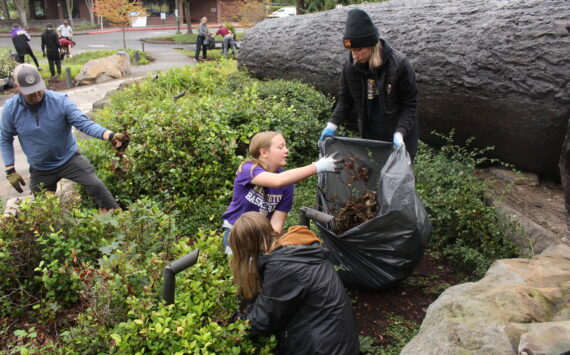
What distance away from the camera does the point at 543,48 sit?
403 cm

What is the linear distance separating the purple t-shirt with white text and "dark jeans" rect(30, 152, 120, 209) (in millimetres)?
1770

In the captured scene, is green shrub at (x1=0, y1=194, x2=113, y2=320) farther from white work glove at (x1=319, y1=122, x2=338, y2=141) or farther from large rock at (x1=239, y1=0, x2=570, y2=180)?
large rock at (x1=239, y1=0, x2=570, y2=180)

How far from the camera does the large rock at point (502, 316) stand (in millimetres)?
1836

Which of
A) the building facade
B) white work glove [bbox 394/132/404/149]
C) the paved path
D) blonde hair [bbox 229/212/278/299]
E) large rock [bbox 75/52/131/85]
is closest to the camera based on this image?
blonde hair [bbox 229/212/278/299]

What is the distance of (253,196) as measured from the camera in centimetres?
309

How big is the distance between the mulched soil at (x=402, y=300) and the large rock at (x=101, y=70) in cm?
1259

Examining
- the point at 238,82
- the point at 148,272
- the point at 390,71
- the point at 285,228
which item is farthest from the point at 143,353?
the point at 238,82

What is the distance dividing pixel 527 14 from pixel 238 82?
4.67 metres

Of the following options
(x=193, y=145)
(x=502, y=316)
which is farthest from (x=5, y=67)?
(x=502, y=316)

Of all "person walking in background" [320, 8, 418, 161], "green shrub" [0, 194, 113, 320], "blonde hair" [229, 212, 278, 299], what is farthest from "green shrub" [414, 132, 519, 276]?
"green shrub" [0, 194, 113, 320]

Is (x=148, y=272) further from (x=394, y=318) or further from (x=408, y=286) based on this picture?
(x=408, y=286)

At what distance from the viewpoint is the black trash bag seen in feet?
9.46

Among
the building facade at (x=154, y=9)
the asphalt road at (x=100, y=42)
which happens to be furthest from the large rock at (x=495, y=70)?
the building facade at (x=154, y=9)

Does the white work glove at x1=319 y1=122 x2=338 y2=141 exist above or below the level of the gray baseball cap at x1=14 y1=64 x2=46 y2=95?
below
